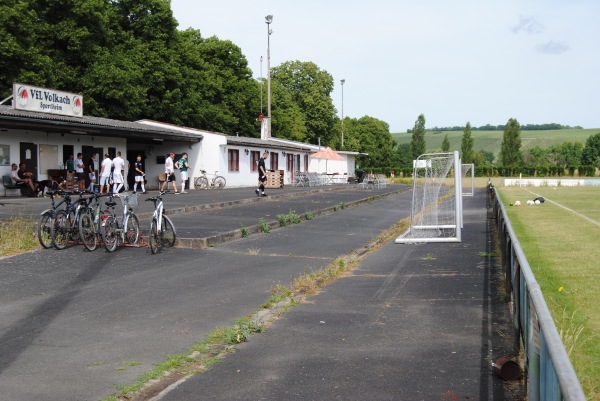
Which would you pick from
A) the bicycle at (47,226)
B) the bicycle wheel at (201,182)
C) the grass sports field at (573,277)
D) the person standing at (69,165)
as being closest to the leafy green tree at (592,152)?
the bicycle wheel at (201,182)

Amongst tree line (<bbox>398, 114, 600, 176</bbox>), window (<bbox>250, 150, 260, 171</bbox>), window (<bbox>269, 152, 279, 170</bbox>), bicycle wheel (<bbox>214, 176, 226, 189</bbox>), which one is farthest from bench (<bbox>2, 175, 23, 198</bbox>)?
tree line (<bbox>398, 114, 600, 176</bbox>)

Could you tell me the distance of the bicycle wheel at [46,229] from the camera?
11.8m

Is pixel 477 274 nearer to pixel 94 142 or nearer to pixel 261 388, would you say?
pixel 261 388

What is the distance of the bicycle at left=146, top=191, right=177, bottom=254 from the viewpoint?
11.8 meters

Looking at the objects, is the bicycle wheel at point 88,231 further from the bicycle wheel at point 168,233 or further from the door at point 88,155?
the door at point 88,155

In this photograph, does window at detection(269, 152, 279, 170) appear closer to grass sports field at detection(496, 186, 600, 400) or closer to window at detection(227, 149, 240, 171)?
window at detection(227, 149, 240, 171)

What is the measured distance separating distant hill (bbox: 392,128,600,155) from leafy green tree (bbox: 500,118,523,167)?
135 feet

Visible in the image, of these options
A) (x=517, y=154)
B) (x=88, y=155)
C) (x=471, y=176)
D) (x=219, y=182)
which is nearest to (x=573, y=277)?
(x=88, y=155)

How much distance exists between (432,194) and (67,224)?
8920 millimetres

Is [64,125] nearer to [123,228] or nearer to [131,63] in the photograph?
[123,228]

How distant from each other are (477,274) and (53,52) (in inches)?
1529

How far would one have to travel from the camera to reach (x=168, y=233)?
12.3 metres

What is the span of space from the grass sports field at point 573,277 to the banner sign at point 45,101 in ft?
63.1

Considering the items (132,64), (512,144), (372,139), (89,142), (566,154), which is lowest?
(89,142)
